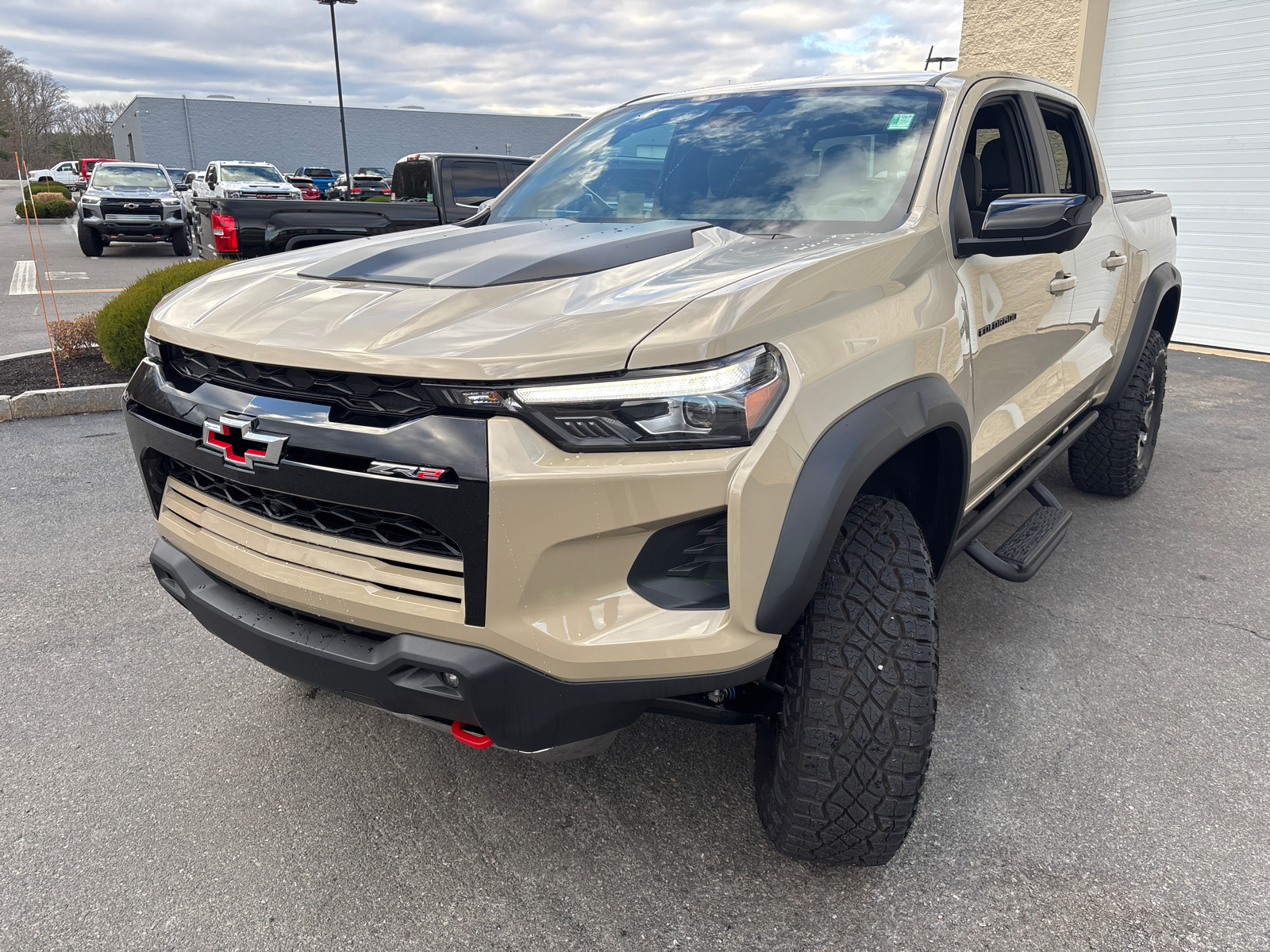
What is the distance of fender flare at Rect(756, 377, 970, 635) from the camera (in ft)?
5.35

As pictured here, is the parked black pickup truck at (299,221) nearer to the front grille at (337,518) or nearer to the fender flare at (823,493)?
the front grille at (337,518)

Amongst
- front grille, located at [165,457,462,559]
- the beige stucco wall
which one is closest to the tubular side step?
front grille, located at [165,457,462,559]

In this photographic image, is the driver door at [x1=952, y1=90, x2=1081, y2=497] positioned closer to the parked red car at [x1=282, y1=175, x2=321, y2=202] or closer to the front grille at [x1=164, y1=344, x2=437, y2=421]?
the front grille at [x1=164, y1=344, x2=437, y2=421]

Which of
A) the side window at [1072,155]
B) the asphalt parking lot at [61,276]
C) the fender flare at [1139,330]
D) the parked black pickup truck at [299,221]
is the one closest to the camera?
the side window at [1072,155]

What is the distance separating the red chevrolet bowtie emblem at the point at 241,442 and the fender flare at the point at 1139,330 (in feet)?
11.7

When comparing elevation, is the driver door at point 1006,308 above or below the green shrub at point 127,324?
above

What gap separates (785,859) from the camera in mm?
2092

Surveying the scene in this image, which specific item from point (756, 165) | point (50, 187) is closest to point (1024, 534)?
point (756, 165)

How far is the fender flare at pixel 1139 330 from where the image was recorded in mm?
3994

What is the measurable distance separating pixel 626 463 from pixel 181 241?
18986 millimetres

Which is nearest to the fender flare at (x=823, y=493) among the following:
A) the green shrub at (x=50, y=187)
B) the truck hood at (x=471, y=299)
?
the truck hood at (x=471, y=299)

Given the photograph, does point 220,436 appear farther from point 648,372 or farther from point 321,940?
point 321,940

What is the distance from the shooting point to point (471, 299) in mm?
1814

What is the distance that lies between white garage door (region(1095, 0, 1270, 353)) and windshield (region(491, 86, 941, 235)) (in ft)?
25.1
